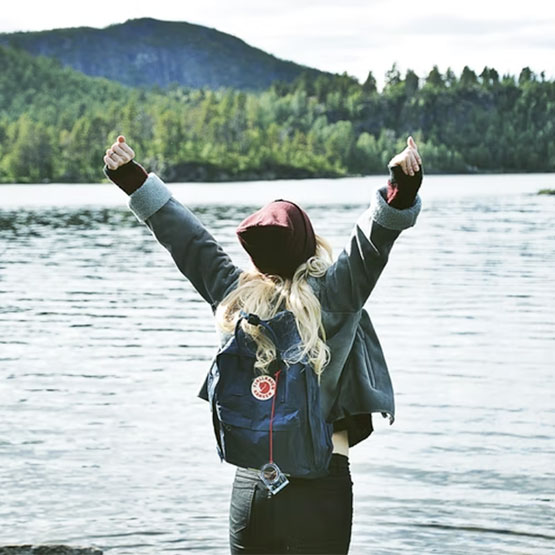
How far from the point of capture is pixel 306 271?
3.80 m

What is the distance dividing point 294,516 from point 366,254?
877mm

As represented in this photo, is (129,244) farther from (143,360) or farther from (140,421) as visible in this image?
(140,421)

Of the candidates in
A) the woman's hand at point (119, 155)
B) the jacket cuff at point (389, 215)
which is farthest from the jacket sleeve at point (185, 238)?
the jacket cuff at point (389, 215)

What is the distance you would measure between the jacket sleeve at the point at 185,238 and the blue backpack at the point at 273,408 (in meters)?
0.36

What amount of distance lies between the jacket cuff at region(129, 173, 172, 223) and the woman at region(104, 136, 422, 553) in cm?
42

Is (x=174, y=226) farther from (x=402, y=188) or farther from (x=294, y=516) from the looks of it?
(x=294, y=516)

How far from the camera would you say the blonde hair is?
145 inches

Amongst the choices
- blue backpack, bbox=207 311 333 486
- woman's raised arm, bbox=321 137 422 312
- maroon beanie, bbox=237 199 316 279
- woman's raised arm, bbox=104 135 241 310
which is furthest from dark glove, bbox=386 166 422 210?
woman's raised arm, bbox=104 135 241 310

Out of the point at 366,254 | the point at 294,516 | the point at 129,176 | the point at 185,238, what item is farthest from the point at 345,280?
the point at 129,176

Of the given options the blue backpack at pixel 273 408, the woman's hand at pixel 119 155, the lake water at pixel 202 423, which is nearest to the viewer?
the blue backpack at pixel 273 408

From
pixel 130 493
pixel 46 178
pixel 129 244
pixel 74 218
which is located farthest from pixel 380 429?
pixel 46 178

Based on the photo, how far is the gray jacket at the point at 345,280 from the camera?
3723 mm

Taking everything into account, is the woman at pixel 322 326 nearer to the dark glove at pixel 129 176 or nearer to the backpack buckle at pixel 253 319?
the backpack buckle at pixel 253 319

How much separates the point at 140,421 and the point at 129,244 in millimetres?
33504
